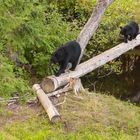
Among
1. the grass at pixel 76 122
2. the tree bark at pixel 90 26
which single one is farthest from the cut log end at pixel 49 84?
the tree bark at pixel 90 26

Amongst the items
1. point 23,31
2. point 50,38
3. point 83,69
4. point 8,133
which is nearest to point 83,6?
point 50,38

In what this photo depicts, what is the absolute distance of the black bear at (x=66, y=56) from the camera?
800 centimetres

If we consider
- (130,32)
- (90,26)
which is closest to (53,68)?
(90,26)

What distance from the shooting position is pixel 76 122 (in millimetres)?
7133

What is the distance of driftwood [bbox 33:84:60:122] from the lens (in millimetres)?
6906

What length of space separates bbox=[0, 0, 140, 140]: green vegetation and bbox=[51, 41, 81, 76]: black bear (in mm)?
725

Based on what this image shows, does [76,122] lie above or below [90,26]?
below

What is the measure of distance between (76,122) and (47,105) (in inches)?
23.0

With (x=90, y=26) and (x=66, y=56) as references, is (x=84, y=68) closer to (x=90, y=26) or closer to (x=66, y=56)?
(x=66, y=56)

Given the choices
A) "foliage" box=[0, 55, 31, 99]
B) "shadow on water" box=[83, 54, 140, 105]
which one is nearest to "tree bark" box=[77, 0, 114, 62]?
"foliage" box=[0, 55, 31, 99]

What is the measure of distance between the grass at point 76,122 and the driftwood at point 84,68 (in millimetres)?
383

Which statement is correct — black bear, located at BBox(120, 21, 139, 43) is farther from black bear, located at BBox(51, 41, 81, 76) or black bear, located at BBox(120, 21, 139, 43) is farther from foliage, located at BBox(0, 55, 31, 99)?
foliage, located at BBox(0, 55, 31, 99)

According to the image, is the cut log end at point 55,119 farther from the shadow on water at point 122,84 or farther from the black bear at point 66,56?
the shadow on water at point 122,84

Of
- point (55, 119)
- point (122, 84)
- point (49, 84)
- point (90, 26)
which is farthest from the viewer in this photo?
→ point (122, 84)
